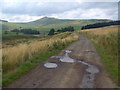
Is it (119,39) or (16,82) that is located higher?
(119,39)

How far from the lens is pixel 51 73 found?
347 inches

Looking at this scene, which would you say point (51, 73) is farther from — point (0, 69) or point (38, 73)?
point (0, 69)

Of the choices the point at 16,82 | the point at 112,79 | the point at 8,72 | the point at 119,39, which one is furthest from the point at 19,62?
the point at 119,39

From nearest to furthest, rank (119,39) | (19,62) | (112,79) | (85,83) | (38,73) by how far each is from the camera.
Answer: (85,83)
(112,79)
(38,73)
(19,62)
(119,39)

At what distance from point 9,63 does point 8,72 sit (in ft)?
3.39

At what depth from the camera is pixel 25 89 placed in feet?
20.7

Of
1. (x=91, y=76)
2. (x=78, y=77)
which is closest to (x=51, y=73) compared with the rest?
(x=78, y=77)

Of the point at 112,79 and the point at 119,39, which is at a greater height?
the point at 119,39

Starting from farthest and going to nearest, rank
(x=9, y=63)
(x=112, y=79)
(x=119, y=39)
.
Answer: (x=119, y=39)
(x=9, y=63)
(x=112, y=79)

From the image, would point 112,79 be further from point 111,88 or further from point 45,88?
point 45,88

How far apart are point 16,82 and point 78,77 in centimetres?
279

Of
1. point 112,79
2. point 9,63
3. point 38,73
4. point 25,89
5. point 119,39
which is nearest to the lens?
point 25,89

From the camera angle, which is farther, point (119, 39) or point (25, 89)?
point (119, 39)

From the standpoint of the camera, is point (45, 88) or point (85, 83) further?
point (85, 83)
